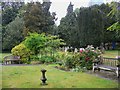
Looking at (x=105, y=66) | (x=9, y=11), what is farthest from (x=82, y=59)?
(x=9, y=11)

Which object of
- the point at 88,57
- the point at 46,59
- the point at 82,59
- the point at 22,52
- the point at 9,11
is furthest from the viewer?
the point at 9,11

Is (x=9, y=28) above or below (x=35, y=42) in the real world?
above

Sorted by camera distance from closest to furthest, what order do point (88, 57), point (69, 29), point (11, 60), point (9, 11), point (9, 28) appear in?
point (88, 57) < point (11, 60) < point (9, 28) < point (9, 11) < point (69, 29)

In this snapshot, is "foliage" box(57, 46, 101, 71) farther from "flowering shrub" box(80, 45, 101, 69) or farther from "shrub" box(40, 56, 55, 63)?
"shrub" box(40, 56, 55, 63)

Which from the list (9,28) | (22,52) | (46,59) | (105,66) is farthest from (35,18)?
(105,66)

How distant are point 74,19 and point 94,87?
21.3 m

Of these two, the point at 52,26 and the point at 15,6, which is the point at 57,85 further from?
the point at 15,6

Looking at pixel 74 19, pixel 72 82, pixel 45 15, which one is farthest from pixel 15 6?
pixel 72 82

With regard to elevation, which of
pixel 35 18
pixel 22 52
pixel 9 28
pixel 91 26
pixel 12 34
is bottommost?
pixel 22 52

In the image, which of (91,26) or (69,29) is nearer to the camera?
(91,26)

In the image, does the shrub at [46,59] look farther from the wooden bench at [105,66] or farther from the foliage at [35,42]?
the wooden bench at [105,66]

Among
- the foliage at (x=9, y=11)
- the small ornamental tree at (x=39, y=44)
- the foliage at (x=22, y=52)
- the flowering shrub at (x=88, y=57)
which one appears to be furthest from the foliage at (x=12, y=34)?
the flowering shrub at (x=88, y=57)

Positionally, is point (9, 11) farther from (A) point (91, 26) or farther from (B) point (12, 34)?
(A) point (91, 26)

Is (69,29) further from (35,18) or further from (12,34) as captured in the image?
(12,34)
